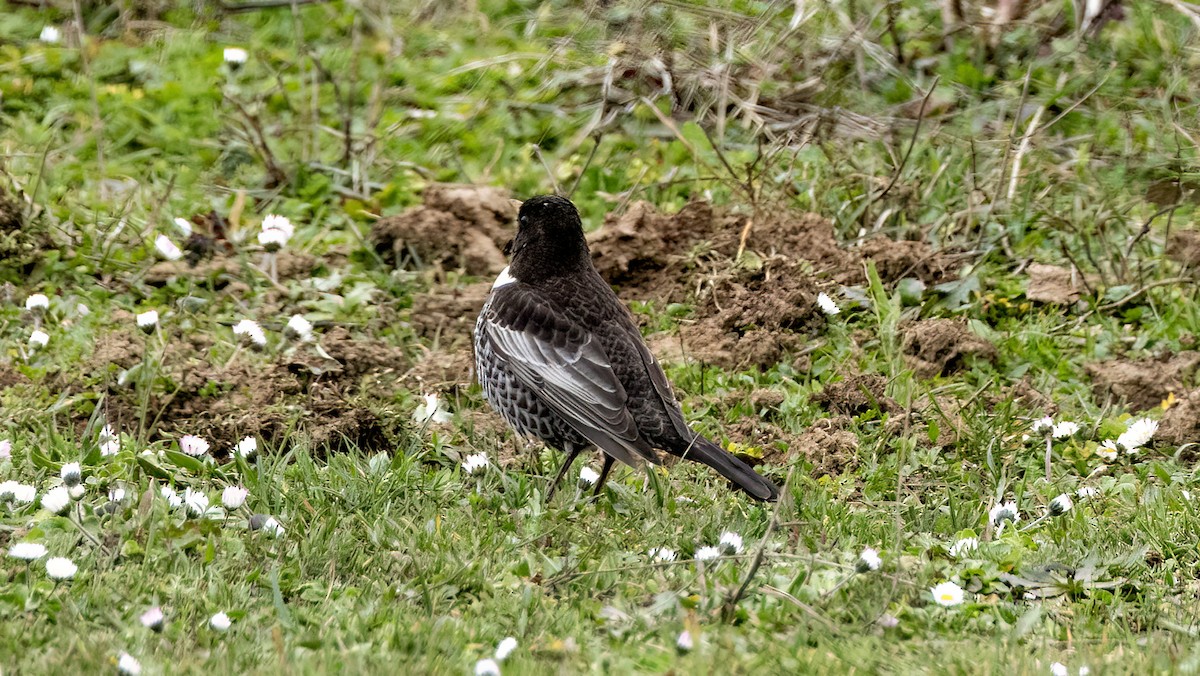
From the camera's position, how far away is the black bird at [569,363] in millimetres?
5535

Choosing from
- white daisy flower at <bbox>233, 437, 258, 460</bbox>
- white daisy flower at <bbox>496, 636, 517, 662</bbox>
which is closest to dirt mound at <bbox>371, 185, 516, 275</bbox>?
white daisy flower at <bbox>233, 437, 258, 460</bbox>

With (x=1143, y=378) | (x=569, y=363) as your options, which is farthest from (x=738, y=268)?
(x=1143, y=378)

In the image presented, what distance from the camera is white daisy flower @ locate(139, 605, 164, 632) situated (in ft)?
13.3

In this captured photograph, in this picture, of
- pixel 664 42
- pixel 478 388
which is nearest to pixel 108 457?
pixel 478 388

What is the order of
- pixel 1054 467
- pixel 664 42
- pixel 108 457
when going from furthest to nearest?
pixel 664 42, pixel 1054 467, pixel 108 457

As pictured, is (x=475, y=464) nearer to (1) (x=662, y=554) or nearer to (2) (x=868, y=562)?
(1) (x=662, y=554)

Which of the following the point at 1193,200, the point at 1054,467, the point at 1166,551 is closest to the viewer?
the point at 1166,551

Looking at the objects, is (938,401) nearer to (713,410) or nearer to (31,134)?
(713,410)

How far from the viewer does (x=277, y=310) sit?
7230 millimetres

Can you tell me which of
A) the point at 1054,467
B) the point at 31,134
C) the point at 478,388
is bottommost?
the point at 31,134

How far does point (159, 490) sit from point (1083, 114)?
6016 mm

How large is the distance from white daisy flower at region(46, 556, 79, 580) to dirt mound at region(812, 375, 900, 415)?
131 inches

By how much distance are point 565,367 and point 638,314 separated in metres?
1.59

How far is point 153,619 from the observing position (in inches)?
159
